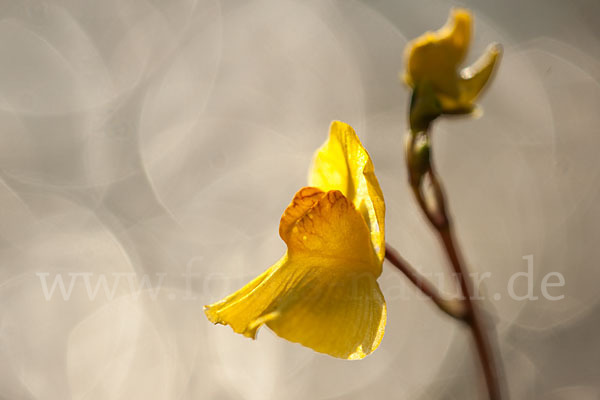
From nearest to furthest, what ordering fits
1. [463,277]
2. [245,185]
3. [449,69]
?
[463,277]
[449,69]
[245,185]

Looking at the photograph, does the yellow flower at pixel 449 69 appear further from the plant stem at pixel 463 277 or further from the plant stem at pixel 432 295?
the plant stem at pixel 432 295

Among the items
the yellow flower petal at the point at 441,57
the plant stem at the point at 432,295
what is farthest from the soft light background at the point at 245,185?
the yellow flower petal at the point at 441,57

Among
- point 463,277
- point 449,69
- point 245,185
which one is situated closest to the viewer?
point 463,277

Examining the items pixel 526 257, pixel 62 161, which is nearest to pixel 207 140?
pixel 62 161

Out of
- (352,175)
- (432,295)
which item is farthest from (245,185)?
(432,295)

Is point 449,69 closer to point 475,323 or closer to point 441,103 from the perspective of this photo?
point 441,103

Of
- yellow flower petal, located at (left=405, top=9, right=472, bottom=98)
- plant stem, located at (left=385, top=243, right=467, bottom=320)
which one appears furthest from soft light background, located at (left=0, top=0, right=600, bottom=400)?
yellow flower petal, located at (left=405, top=9, right=472, bottom=98)
